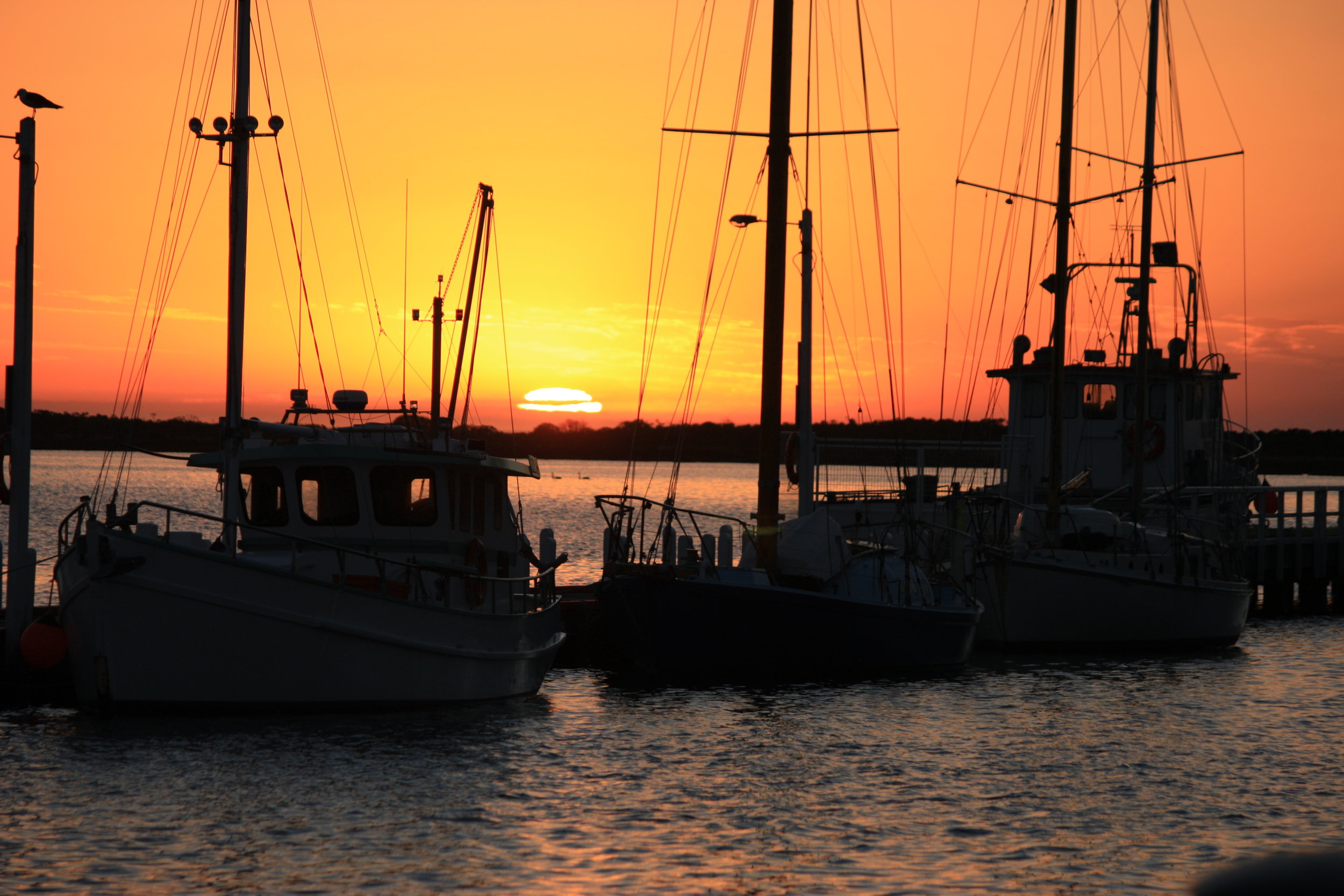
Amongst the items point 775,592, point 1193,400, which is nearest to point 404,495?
point 775,592

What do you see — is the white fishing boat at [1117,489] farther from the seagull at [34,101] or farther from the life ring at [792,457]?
the seagull at [34,101]

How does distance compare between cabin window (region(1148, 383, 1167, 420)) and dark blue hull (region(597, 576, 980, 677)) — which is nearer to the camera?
dark blue hull (region(597, 576, 980, 677))

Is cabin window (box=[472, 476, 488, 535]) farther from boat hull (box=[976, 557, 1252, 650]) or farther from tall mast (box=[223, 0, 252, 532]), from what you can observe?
boat hull (box=[976, 557, 1252, 650])

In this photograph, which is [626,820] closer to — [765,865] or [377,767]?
[765,865]

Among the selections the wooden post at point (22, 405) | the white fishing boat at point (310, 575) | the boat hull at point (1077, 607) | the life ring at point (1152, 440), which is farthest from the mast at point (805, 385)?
the wooden post at point (22, 405)

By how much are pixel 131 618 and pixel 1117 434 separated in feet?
79.8

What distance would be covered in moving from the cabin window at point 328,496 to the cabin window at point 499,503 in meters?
2.50

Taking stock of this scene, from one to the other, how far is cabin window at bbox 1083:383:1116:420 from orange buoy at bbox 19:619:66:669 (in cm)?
2420

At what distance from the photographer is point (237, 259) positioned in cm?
1628

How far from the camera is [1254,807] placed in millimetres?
12531

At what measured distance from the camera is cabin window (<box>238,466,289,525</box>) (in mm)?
16953

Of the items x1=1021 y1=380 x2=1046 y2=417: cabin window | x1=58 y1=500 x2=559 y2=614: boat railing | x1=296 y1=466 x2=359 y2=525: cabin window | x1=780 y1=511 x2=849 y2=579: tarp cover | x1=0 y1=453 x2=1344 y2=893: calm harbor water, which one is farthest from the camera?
x1=1021 y1=380 x2=1046 y2=417: cabin window

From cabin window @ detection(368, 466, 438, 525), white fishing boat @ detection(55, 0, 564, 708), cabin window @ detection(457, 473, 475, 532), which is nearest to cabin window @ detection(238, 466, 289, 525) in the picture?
white fishing boat @ detection(55, 0, 564, 708)

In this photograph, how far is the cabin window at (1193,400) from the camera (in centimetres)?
3278
